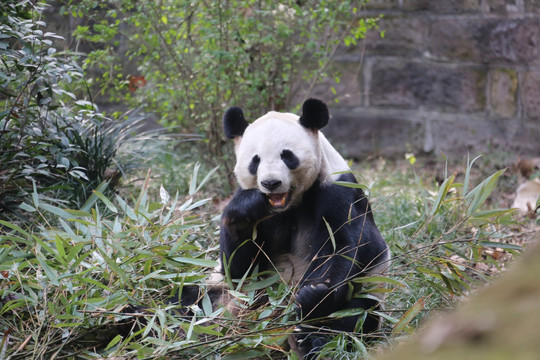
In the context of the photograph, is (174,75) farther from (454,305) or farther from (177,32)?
(454,305)

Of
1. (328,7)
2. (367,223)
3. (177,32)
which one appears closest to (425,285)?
(367,223)

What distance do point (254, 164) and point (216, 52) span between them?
219 cm

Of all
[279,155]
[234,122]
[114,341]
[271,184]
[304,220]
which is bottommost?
[114,341]

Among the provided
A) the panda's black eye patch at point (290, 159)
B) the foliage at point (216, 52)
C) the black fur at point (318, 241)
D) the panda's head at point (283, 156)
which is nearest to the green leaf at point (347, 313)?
the black fur at point (318, 241)

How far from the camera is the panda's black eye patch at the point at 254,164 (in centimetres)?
305

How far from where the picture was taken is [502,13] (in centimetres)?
651

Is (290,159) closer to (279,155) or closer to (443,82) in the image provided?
(279,155)

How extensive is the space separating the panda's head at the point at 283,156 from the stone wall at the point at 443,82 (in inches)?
129

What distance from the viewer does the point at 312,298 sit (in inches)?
115

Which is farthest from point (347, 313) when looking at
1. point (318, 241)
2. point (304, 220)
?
point (304, 220)

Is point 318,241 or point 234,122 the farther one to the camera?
point 234,122

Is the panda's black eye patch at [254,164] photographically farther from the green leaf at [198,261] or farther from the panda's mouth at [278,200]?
the green leaf at [198,261]

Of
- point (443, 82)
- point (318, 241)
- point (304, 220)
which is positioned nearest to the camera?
point (318, 241)

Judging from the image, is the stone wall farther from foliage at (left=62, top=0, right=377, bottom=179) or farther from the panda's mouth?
the panda's mouth
